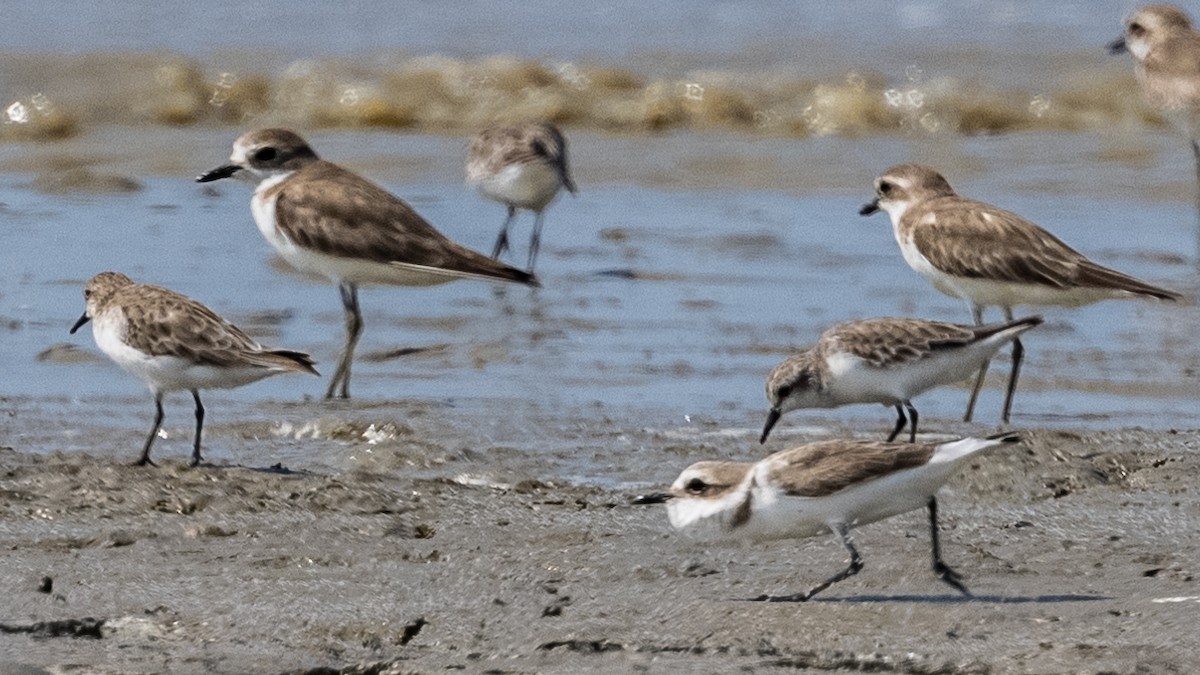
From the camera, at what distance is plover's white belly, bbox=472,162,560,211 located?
13.1 m

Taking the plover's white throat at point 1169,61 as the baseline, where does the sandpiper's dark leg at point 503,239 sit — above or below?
below

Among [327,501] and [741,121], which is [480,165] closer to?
[741,121]

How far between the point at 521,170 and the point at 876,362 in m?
6.10

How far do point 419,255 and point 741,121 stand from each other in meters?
9.90

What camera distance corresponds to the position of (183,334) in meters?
7.02

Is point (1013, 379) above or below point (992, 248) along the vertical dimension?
below

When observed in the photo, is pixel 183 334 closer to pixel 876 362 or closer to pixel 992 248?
pixel 876 362

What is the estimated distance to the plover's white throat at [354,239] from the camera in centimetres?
941

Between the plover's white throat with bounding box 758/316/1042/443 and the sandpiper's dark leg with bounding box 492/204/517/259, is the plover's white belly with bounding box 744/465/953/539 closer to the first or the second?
the plover's white throat with bounding box 758/316/1042/443

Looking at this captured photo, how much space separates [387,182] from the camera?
15.4 m

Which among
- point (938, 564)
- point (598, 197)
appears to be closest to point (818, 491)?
point (938, 564)

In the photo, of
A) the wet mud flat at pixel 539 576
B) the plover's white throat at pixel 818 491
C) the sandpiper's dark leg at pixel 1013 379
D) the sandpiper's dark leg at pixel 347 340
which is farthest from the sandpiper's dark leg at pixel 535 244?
the plover's white throat at pixel 818 491

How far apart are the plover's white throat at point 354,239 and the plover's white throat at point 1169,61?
614 cm

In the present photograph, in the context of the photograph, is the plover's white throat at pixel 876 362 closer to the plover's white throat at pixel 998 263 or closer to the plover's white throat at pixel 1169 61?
Answer: the plover's white throat at pixel 998 263
